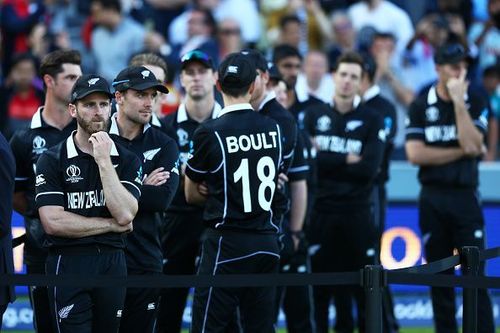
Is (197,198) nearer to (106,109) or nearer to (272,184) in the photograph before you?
(272,184)

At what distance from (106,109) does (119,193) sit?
23.9 inches

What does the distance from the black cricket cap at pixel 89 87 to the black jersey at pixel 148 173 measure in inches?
26.5

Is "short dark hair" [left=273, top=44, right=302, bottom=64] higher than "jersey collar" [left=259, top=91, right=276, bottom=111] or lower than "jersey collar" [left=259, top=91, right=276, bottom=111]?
higher

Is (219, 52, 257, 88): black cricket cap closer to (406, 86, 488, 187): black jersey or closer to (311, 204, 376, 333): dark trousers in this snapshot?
(406, 86, 488, 187): black jersey

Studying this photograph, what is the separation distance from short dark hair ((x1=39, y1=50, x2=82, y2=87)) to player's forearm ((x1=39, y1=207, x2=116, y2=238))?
186 centimetres

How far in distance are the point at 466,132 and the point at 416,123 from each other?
0.59 m

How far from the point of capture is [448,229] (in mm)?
9922

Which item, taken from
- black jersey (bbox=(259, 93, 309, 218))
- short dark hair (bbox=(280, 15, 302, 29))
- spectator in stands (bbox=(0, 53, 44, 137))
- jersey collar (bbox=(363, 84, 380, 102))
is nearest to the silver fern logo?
black jersey (bbox=(259, 93, 309, 218))

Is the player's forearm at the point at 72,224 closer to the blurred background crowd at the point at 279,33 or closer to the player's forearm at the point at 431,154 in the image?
the player's forearm at the point at 431,154

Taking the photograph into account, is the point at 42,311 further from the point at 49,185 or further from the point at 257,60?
the point at 257,60

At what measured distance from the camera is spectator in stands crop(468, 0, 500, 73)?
1512 centimetres

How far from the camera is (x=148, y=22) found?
1591 centimetres

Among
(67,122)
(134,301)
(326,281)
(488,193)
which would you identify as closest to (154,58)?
(67,122)

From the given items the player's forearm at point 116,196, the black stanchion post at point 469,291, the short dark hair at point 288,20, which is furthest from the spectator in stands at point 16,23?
the black stanchion post at point 469,291
